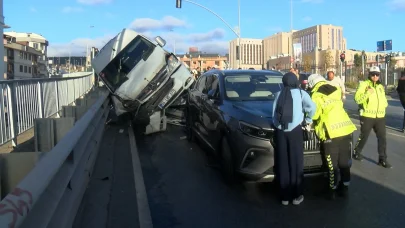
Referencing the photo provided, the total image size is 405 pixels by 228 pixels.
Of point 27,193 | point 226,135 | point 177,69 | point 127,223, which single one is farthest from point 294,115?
point 177,69

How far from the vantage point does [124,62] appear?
1122 cm

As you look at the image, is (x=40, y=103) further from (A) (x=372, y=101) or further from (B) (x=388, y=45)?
(B) (x=388, y=45)

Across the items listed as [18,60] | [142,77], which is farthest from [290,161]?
[18,60]

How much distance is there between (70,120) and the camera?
5.25 m

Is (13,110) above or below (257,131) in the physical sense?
above

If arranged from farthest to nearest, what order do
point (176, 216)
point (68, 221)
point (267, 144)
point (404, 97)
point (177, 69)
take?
point (177, 69), point (404, 97), point (267, 144), point (176, 216), point (68, 221)

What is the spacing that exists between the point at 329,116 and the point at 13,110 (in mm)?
4821

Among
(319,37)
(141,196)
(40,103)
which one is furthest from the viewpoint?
(319,37)

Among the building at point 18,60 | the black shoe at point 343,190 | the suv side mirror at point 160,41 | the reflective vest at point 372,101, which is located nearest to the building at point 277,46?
the building at point 18,60

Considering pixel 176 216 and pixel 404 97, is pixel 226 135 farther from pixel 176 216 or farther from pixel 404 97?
pixel 404 97

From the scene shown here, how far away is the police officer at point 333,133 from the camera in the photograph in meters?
5.25

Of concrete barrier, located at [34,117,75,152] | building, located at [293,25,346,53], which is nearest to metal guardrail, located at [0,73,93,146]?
concrete barrier, located at [34,117,75,152]

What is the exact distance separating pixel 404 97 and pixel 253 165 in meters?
7.51

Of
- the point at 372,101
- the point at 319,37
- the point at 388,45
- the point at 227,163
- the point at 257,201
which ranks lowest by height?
the point at 257,201
